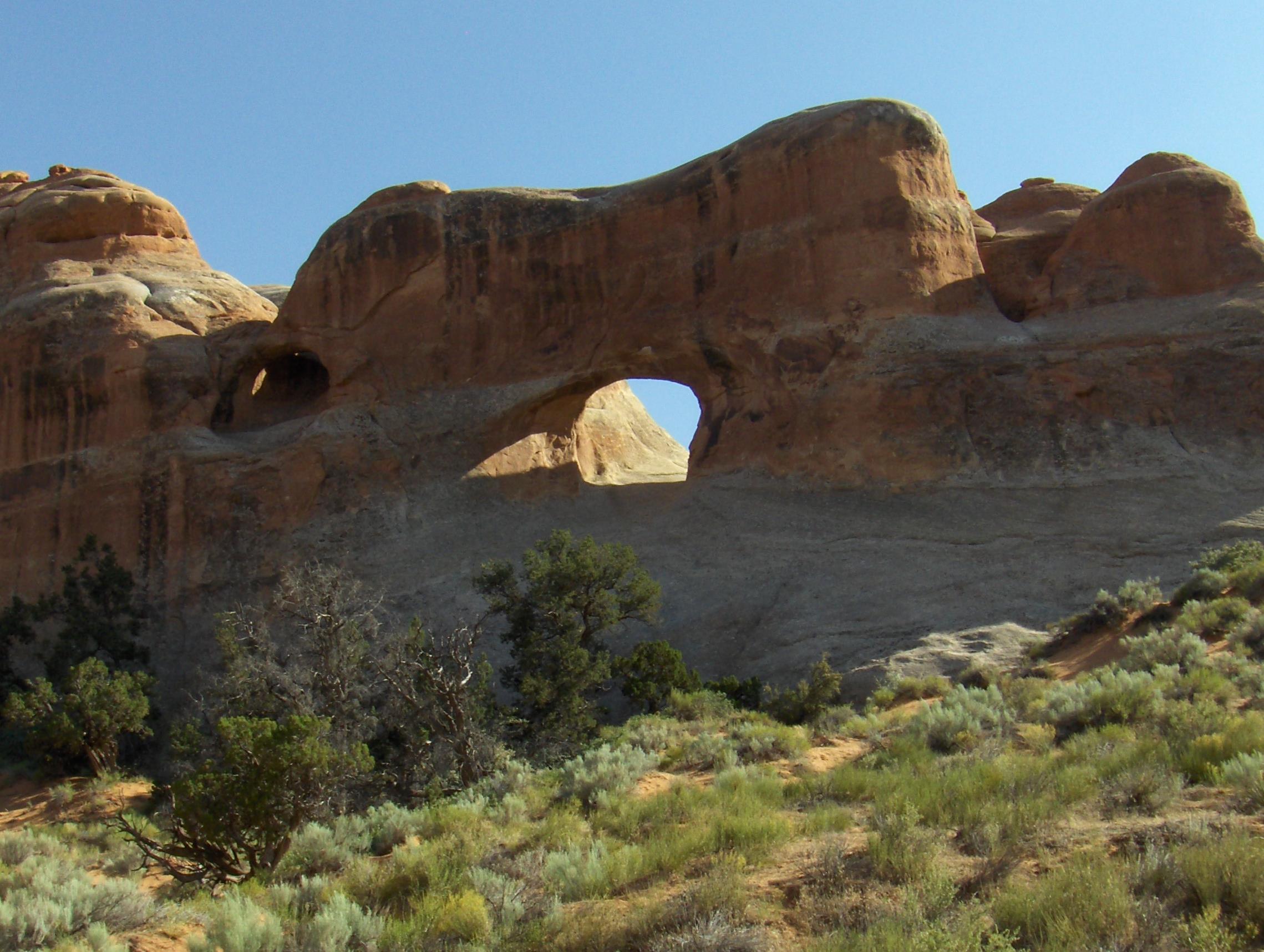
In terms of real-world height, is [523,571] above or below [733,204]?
below

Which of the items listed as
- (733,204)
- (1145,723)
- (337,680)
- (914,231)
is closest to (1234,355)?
(914,231)

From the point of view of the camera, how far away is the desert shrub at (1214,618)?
12367 mm

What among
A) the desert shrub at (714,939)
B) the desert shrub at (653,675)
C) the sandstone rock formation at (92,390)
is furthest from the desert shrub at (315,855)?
the sandstone rock formation at (92,390)

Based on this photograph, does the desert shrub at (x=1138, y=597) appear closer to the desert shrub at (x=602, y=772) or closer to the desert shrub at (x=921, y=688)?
the desert shrub at (x=921, y=688)

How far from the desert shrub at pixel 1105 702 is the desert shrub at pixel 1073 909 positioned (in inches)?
154

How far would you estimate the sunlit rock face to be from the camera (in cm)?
1742

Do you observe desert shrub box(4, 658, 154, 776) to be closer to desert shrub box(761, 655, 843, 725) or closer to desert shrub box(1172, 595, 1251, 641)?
desert shrub box(761, 655, 843, 725)

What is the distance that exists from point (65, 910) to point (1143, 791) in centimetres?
691

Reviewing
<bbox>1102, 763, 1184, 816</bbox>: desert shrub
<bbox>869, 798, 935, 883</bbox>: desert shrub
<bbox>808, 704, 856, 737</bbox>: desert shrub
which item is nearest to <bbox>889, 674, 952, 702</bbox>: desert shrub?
<bbox>808, 704, 856, 737</bbox>: desert shrub

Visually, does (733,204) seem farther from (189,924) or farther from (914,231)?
(189,924)

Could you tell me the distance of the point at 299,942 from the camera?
6203mm

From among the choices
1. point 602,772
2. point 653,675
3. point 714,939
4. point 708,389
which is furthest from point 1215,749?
point 708,389

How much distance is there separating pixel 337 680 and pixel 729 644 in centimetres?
589

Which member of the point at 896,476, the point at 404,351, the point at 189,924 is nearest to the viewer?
the point at 189,924
